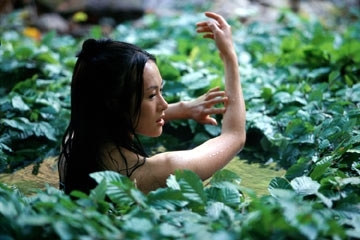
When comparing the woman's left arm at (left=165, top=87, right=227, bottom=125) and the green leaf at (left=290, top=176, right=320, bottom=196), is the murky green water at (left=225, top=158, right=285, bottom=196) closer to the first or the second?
the woman's left arm at (left=165, top=87, right=227, bottom=125)

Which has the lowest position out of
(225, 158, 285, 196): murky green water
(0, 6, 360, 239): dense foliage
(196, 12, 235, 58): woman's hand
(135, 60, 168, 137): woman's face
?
(225, 158, 285, 196): murky green water

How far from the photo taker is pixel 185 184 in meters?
2.40

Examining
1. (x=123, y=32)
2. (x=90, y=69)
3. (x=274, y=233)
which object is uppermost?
(x=90, y=69)

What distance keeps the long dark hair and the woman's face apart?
0.03 metres

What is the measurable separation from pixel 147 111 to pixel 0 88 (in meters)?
2.43

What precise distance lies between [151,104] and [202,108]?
0.48m

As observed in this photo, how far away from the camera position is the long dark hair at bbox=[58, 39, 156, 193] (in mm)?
2723

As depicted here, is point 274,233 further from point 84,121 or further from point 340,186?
point 84,121

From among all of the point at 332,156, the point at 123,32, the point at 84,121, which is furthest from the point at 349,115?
the point at 123,32

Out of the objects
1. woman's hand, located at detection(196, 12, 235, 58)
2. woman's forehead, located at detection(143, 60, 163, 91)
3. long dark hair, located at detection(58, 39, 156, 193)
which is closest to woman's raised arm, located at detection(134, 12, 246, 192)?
woman's hand, located at detection(196, 12, 235, 58)

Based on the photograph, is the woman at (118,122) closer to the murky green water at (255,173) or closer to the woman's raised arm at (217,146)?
the woman's raised arm at (217,146)

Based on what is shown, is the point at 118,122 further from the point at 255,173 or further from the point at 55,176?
the point at 255,173

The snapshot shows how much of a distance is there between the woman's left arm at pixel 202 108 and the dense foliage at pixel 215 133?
46cm

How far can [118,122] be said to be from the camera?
2.80 meters
